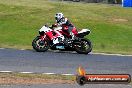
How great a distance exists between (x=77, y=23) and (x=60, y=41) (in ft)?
42.1

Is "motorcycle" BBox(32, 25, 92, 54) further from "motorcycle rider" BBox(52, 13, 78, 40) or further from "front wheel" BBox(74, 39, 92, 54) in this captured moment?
"motorcycle rider" BBox(52, 13, 78, 40)

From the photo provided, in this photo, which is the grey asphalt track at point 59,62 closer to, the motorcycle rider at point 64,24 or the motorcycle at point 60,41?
the motorcycle at point 60,41

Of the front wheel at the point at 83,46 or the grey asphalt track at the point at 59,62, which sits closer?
the grey asphalt track at the point at 59,62

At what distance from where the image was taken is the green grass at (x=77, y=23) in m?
21.5

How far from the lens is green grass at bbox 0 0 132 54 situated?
70.6 ft

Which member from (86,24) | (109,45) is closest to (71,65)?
(109,45)

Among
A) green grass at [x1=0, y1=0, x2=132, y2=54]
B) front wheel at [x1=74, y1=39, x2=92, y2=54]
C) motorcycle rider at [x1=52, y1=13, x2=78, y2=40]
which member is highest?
motorcycle rider at [x1=52, y1=13, x2=78, y2=40]

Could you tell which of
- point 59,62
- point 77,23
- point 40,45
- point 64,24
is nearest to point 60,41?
point 64,24

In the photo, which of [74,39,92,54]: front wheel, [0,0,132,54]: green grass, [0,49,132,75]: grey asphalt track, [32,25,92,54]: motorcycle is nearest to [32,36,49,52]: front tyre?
[32,25,92,54]: motorcycle

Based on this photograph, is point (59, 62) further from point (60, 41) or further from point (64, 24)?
point (64, 24)

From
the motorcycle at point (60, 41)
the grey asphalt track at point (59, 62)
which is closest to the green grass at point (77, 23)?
the motorcycle at point (60, 41)

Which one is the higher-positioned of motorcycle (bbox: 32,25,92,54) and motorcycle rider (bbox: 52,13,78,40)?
motorcycle rider (bbox: 52,13,78,40)

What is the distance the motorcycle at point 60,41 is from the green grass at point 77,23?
1870 millimetres

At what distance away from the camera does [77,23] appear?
1182 inches
